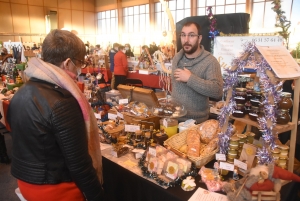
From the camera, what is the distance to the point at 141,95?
183 centimetres

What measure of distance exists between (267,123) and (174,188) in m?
0.52

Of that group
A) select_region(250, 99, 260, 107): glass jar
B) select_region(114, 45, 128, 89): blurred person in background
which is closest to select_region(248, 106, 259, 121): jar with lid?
select_region(250, 99, 260, 107): glass jar

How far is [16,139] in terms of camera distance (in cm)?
102

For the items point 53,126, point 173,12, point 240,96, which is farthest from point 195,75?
point 173,12

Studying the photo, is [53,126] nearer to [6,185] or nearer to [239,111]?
[239,111]

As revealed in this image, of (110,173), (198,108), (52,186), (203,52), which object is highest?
(203,52)

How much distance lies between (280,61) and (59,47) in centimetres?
100

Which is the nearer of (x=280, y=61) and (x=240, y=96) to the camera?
(x=280, y=61)

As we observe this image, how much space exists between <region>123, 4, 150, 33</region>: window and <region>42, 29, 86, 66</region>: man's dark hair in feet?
34.6

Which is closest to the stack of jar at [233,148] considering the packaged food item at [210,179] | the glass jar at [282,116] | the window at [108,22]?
the packaged food item at [210,179]

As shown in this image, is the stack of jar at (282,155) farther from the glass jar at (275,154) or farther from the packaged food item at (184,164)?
the packaged food item at (184,164)

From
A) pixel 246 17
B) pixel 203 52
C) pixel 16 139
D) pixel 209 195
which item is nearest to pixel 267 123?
pixel 209 195

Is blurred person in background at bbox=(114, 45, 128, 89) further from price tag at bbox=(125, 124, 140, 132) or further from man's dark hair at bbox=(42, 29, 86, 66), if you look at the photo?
man's dark hair at bbox=(42, 29, 86, 66)

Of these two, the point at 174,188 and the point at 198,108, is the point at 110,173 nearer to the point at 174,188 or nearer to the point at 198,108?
the point at 174,188
